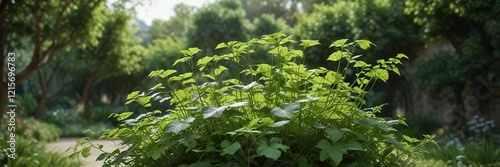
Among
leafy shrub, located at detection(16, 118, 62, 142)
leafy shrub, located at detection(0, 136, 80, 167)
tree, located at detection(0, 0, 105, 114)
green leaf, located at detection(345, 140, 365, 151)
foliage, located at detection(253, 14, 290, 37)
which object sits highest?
foliage, located at detection(253, 14, 290, 37)

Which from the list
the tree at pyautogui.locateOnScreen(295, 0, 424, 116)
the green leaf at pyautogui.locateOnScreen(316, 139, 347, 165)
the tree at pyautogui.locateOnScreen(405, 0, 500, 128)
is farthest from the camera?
the tree at pyautogui.locateOnScreen(295, 0, 424, 116)

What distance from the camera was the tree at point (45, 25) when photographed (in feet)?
31.1

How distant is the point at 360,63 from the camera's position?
3033 mm

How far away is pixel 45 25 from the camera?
11.1m

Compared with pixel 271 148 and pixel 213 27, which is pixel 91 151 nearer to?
pixel 271 148

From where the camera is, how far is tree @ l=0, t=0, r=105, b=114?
948 cm

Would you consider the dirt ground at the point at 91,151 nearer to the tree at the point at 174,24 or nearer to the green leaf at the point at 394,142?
the green leaf at the point at 394,142

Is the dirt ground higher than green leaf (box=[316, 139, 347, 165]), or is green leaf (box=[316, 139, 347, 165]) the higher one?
green leaf (box=[316, 139, 347, 165])

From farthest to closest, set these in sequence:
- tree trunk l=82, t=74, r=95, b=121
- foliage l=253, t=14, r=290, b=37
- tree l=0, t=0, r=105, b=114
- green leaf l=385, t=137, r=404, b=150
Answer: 1. foliage l=253, t=14, r=290, b=37
2. tree trunk l=82, t=74, r=95, b=121
3. tree l=0, t=0, r=105, b=114
4. green leaf l=385, t=137, r=404, b=150

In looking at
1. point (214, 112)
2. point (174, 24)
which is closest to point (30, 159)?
point (214, 112)

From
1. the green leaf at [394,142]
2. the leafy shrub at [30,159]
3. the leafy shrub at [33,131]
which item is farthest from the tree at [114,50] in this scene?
the green leaf at [394,142]

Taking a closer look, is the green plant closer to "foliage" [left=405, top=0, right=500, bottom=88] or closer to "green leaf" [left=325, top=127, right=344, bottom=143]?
"green leaf" [left=325, top=127, right=344, bottom=143]

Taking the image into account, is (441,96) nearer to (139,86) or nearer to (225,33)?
(225,33)


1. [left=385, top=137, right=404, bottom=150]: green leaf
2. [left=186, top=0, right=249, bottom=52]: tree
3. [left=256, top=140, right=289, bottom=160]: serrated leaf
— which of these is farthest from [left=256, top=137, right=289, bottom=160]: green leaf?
[left=186, top=0, right=249, bottom=52]: tree
